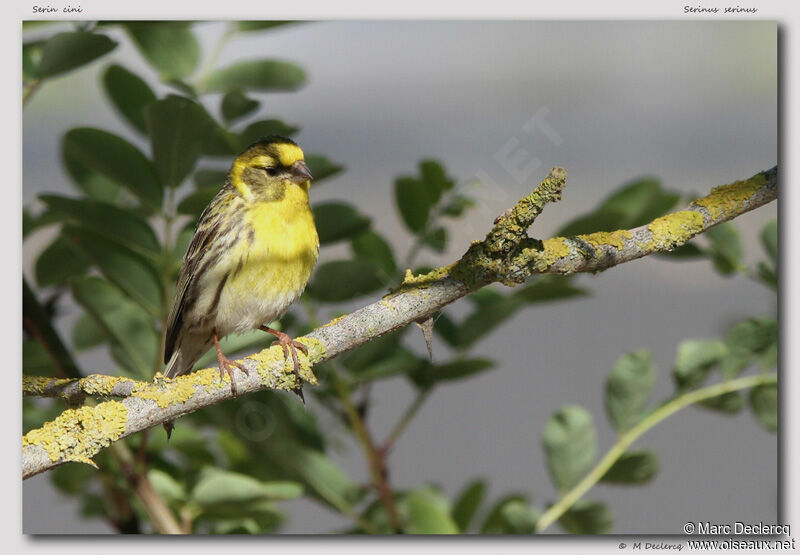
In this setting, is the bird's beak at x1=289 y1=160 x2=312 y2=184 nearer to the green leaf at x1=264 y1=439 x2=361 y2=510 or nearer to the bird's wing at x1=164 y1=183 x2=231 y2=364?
the bird's wing at x1=164 y1=183 x2=231 y2=364

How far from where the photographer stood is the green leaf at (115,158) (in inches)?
57.9

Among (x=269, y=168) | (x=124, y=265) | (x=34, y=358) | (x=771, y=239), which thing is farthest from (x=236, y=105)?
(x=771, y=239)

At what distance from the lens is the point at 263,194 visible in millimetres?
1545

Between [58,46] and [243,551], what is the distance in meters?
0.93

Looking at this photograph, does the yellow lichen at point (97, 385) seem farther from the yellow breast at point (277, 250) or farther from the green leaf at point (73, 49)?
the green leaf at point (73, 49)

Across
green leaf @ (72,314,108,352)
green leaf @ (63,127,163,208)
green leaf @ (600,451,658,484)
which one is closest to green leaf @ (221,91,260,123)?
green leaf @ (63,127,163,208)

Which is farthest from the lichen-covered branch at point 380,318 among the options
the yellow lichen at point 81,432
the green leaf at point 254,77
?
the green leaf at point 254,77

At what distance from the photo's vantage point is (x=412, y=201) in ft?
5.26

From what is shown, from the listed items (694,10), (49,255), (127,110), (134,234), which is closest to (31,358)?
(49,255)

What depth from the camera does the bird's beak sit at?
1.49 m

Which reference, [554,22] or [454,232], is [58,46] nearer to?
[454,232]

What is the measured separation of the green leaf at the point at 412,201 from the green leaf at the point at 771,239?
0.63 m

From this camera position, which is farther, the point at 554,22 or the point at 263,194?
the point at 554,22

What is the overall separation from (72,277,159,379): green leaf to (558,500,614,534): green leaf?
758mm
